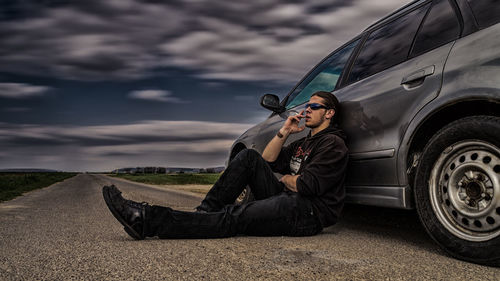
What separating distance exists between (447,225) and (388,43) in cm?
166

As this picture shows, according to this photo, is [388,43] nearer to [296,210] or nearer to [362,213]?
[296,210]

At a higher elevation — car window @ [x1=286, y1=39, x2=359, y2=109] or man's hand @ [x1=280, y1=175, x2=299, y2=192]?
car window @ [x1=286, y1=39, x2=359, y2=109]

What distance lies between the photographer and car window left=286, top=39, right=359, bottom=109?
3805mm

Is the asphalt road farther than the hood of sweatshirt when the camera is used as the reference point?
No

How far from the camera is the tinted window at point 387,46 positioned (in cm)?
292

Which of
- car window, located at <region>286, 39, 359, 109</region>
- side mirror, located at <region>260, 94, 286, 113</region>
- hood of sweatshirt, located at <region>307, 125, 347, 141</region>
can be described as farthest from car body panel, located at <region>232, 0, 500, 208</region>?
side mirror, located at <region>260, 94, 286, 113</region>

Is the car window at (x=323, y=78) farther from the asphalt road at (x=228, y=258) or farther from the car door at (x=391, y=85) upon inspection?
the asphalt road at (x=228, y=258)

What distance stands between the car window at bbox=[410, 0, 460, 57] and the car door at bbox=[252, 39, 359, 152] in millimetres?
996

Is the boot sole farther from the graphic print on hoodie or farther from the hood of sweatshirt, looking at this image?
the hood of sweatshirt

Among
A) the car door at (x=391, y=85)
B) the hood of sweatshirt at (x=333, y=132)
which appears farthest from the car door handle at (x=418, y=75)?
the hood of sweatshirt at (x=333, y=132)

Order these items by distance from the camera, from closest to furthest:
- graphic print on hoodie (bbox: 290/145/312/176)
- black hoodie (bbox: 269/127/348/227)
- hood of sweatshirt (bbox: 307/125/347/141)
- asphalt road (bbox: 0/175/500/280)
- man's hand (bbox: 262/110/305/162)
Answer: asphalt road (bbox: 0/175/500/280), black hoodie (bbox: 269/127/348/227), hood of sweatshirt (bbox: 307/125/347/141), graphic print on hoodie (bbox: 290/145/312/176), man's hand (bbox: 262/110/305/162)

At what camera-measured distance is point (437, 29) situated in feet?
8.62

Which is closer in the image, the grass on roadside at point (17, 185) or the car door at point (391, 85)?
the car door at point (391, 85)

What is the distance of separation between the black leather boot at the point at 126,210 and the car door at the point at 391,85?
1.75 m
